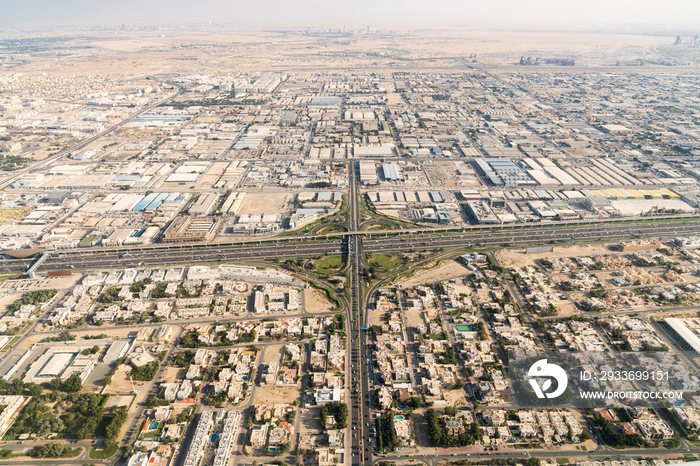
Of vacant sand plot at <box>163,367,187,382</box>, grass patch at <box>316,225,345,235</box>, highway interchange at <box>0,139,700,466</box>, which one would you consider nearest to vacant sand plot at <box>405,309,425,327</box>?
highway interchange at <box>0,139,700,466</box>

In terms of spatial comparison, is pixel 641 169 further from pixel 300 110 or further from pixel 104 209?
pixel 104 209

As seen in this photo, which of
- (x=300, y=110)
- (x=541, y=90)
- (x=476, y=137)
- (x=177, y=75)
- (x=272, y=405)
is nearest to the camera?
(x=272, y=405)

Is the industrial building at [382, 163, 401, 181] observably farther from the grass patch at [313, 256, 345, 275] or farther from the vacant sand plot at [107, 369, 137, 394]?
the vacant sand plot at [107, 369, 137, 394]

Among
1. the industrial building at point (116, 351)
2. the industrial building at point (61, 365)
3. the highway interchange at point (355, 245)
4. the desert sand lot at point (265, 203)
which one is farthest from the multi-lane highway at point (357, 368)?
the industrial building at point (61, 365)

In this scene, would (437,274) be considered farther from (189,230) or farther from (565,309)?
(189,230)

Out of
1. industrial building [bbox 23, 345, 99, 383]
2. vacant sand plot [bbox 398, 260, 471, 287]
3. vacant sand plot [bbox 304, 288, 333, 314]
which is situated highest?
vacant sand plot [bbox 398, 260, 471, 287]

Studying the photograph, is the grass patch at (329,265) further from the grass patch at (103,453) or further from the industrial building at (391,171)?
the industrial building at (391,171)

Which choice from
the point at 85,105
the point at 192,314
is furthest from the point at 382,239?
the point at 85,105
